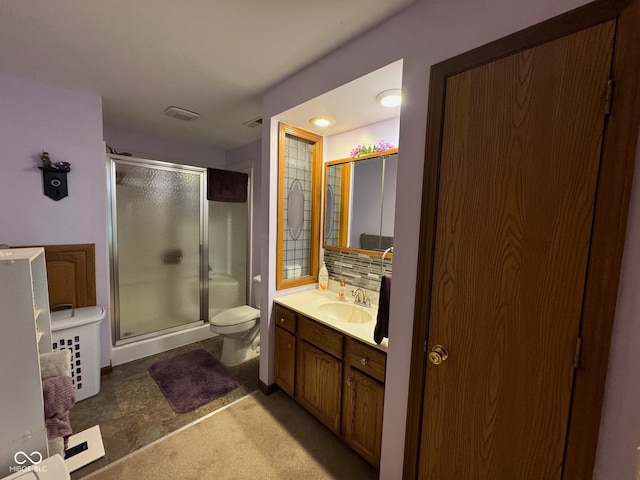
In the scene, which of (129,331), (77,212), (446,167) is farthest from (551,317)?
(129,331)

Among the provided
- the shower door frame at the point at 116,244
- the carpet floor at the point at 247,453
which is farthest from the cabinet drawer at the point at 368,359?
the shower door frame at the point at 116,244

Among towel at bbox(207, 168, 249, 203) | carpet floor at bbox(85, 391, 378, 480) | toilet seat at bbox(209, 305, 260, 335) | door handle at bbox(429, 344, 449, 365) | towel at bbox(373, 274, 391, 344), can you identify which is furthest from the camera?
towel at bbox(207, 168, 249, 203)

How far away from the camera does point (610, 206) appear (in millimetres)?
782

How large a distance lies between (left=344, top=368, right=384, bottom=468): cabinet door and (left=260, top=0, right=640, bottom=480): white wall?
87 mm

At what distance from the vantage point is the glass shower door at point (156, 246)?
270 cm

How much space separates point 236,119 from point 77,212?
157 cm

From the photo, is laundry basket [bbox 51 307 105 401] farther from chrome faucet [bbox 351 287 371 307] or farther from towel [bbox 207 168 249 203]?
chrome faucet [bbox 351 287 371 307]

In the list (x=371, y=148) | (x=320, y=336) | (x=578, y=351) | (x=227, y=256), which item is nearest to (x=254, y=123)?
(x=371, y=148)

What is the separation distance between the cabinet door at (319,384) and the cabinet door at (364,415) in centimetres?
9

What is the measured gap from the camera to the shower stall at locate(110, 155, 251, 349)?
8.86 ft

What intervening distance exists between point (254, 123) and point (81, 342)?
94.0 inches

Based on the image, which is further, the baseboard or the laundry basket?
the baseboard

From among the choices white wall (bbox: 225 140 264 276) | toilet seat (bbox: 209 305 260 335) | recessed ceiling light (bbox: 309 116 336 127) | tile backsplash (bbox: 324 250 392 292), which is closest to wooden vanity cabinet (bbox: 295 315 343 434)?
tile backsplash (bbox: 324 250 392 292)
